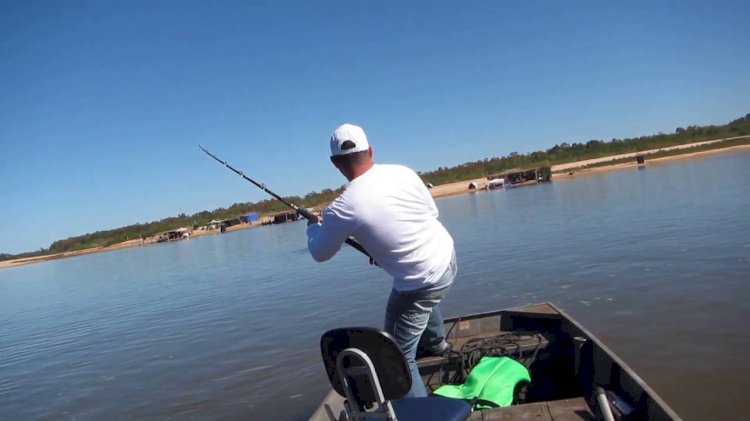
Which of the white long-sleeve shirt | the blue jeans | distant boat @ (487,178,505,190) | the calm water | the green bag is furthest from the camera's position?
distant boat @ (487,178,505,190)

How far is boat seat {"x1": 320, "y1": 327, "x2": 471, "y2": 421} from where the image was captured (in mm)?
2689

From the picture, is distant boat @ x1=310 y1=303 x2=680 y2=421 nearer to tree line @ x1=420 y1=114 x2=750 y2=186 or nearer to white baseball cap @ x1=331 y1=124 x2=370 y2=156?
white baseball cap @ x1=331 y1=124 x2=370 y2=156

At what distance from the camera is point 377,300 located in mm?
13336

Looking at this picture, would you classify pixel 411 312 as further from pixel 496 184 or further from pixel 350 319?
pixel 496 184

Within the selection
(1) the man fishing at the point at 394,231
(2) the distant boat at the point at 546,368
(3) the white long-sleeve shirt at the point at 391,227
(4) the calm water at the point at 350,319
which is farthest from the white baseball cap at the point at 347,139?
(4) the calm water at the point at 350,319

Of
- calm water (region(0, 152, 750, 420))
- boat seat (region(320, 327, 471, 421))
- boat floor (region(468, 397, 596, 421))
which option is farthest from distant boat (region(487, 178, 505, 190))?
boat seat (region(320, 327, 471, 421))

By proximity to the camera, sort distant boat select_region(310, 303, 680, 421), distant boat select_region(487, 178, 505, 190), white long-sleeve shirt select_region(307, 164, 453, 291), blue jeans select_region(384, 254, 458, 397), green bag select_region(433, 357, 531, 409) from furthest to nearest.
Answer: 1. distant boat select_region(487, 178, 505, 190)
2. green bag select_region(433, 357, 531, 409)
3. distant boat select_region(310, 303, 680, 421)
4. blue jeans select_region(384, 254, 458, 397)
5. white long-sleeve shirt select_region(307, 164, 453, 291)

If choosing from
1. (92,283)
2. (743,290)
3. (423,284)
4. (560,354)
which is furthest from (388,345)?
(92,283)

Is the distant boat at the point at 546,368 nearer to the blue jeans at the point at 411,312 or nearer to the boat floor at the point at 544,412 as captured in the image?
the boat floor at the point at 544,412

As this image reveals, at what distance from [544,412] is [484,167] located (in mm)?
98023

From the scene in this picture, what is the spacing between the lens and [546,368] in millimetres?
5492

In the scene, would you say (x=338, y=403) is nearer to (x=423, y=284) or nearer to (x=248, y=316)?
(x=423, y=284)

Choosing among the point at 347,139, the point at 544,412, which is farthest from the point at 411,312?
the point at 544,412

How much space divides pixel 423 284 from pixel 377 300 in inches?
392
